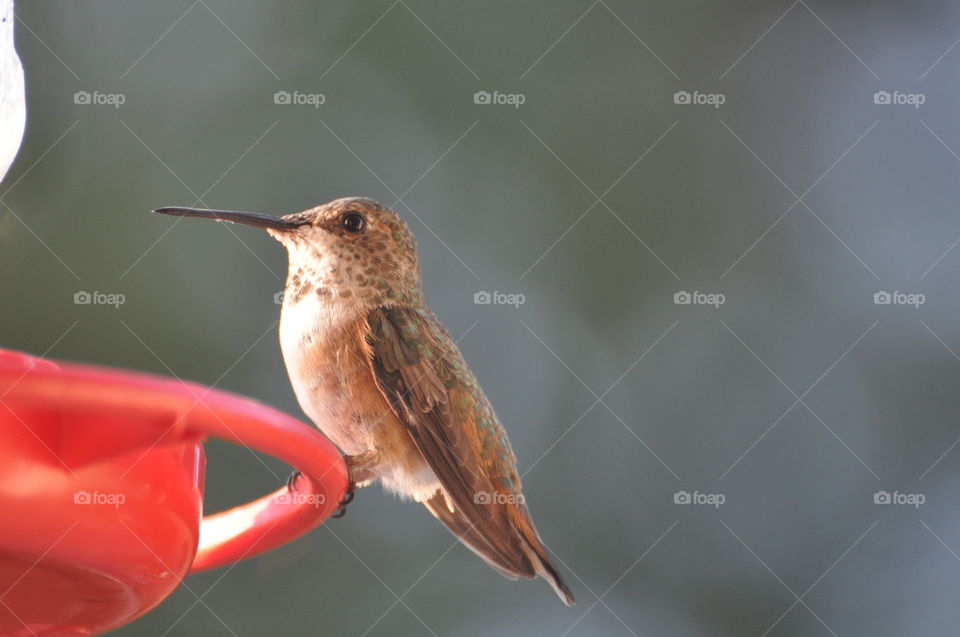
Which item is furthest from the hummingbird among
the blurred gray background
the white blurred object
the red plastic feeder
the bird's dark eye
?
the blurred gray background

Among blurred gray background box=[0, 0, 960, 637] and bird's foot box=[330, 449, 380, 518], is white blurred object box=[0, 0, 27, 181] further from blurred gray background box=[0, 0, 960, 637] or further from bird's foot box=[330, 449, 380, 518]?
blurred gray background box=[0, 0, 960, 637]

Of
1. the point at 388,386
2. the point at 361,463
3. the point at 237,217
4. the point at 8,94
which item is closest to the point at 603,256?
the point at 388,386

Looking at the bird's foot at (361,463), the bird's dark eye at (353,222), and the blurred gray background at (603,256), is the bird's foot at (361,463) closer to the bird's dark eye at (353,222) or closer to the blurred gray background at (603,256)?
the bird's dark eye at (353,222)

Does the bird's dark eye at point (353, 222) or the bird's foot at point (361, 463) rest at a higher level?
the bird's dark eye at point (353, 222)

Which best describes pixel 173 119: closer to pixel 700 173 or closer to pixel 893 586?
pixel 700 173

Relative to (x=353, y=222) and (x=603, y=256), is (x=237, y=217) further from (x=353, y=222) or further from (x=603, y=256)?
(x=603, y=256)

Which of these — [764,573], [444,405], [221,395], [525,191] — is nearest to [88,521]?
[221,395]

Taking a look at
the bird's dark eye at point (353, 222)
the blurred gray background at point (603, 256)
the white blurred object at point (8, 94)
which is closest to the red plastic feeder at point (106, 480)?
the white blurred object at point (8, 94)

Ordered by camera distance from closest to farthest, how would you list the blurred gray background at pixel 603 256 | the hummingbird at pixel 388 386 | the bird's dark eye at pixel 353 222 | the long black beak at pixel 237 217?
1. the long black beak at pixel 237 217
2. the hummingbird at pixel 388 386
3. the bird's dark eye at pixel 353 222
4. the blurred gray background at pixel 603 256
